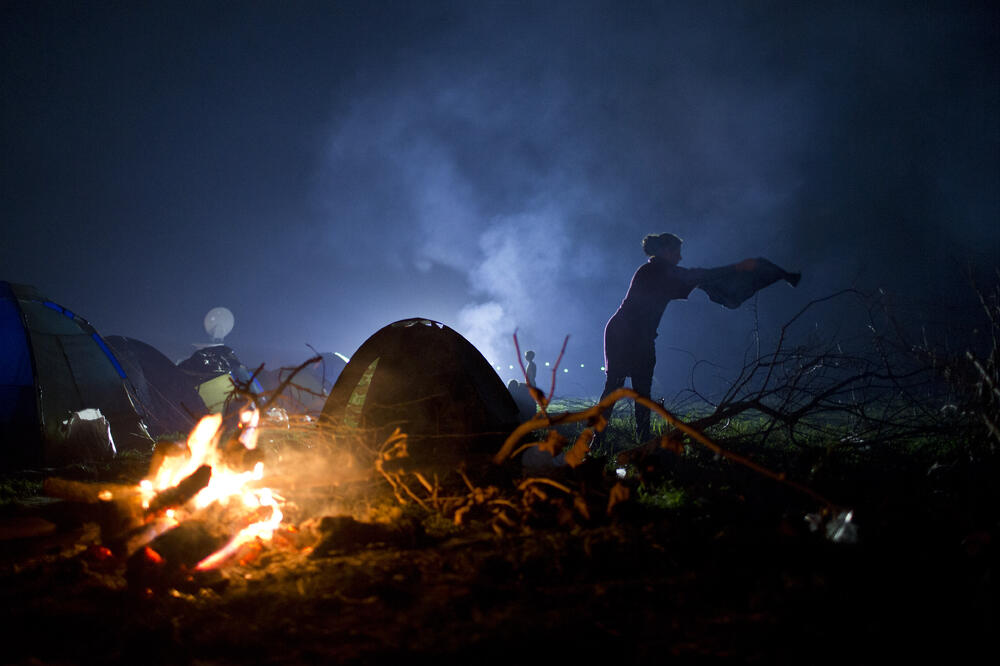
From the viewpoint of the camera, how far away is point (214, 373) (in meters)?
12.0

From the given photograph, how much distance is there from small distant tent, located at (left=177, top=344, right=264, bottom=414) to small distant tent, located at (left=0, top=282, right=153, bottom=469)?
208 cm

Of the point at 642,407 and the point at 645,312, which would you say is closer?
the point at 642,407

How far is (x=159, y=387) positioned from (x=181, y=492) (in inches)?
433

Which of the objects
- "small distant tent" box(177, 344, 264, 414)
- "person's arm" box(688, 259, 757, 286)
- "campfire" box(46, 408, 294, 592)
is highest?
"person's arm" box(688, 259, 757, 286)

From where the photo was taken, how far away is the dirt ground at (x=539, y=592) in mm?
1831

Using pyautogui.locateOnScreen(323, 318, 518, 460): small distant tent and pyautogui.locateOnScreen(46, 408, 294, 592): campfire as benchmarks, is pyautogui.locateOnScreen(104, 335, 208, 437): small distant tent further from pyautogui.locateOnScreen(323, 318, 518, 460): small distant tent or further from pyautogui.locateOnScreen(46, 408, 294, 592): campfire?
pyautogui.locateOnScreen(46, 408, 294, 592): campfire

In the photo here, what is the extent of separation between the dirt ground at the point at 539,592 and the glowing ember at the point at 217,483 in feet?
1.17

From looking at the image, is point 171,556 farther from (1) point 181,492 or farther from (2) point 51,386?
(2) point 51,386

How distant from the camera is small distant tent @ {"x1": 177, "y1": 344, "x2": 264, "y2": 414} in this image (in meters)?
11.1

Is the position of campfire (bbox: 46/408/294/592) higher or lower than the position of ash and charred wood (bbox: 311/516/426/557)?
higher

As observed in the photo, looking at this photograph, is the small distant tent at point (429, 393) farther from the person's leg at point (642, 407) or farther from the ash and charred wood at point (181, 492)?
the person's leg at point (642, 407)

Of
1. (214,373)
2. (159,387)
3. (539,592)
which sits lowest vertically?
(539,592)

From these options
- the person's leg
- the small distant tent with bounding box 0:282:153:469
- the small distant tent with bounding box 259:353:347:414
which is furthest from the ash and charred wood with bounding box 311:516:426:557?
the small distant tent with bounding box 259:353:347:414

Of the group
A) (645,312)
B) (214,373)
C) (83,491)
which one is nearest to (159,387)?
(214,373)
